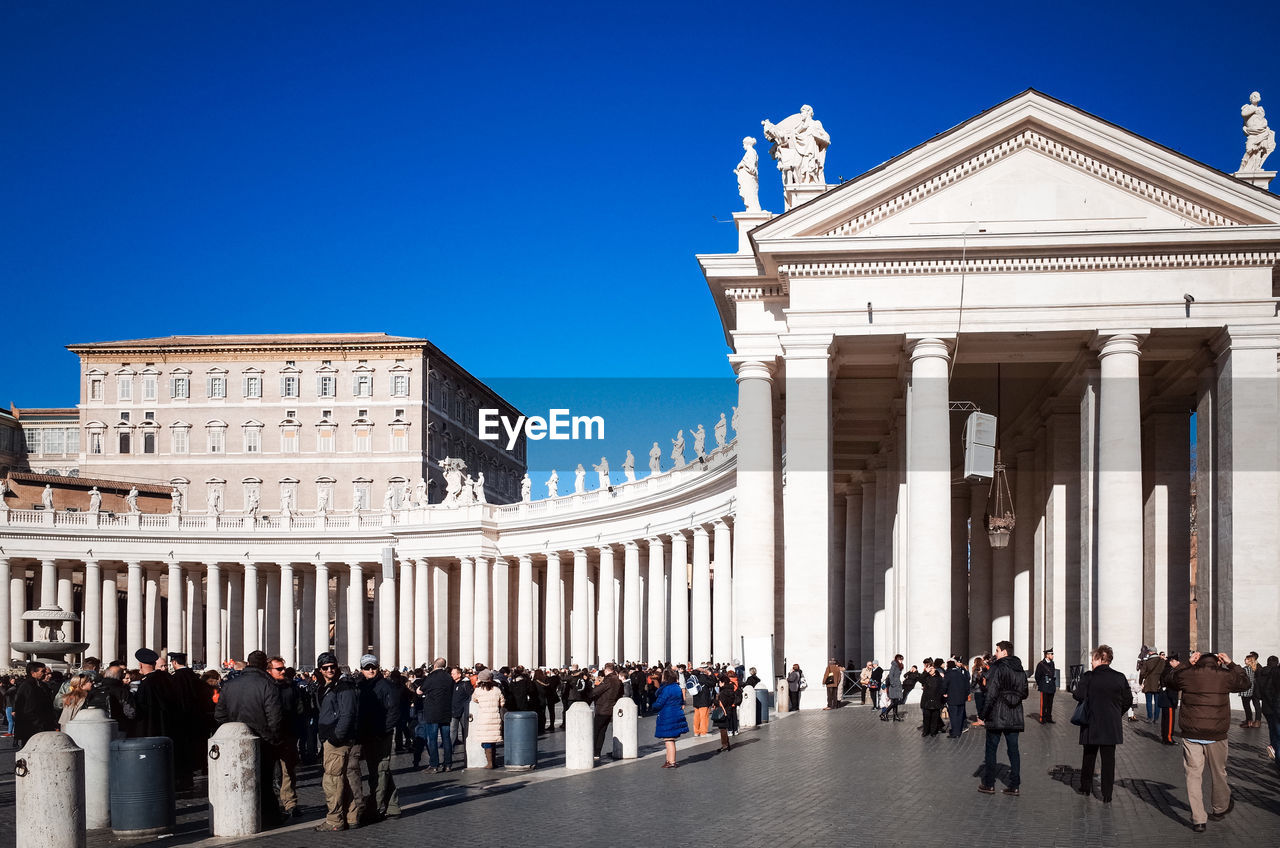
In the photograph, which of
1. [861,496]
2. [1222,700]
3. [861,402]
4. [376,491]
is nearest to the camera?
[1222,700]

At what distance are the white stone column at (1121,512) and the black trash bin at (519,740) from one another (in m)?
17.8

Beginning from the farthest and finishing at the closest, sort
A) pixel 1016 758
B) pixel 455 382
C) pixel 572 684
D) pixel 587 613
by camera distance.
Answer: pixel 455 382, pixel 587 613, pixel 572 684, pixel 1016 758

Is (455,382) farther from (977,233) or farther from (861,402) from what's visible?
(977,233)

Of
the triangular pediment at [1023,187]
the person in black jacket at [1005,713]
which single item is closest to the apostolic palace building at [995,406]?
the triangular pediment at [1023,187]

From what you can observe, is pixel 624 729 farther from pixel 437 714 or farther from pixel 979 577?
pixel 979 577

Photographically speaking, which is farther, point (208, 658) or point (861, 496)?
point (208, 658)

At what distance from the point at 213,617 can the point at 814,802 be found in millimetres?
75936

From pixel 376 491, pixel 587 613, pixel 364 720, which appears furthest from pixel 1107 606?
pixel 376 491

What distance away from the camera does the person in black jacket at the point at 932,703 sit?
2744 cm

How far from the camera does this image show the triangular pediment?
36.3 m

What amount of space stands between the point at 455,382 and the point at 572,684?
274 ft

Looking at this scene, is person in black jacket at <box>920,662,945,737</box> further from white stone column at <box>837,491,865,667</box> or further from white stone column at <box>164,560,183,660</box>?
white stone column at <box>164,560,183,660</box>

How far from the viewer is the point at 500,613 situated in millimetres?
82875

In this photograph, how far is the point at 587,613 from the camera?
74188mm
